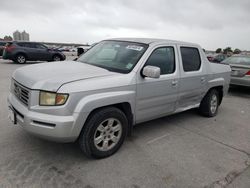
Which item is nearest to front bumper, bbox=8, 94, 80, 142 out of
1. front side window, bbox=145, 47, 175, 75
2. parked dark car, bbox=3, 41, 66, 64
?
front side window, bbox=145, 47, 175, 75

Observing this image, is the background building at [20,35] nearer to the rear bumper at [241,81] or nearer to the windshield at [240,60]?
the windshield at [240,60]

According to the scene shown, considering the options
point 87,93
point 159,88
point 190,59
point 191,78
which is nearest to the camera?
point 87,93

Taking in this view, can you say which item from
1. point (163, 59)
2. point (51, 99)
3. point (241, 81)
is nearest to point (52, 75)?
point (51, 99)

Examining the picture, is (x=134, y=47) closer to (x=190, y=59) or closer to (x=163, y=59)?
(x=163, y=59)

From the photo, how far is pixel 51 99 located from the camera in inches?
98.2

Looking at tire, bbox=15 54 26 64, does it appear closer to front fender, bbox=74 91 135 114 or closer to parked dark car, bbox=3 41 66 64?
parked dark car, bbox=3 41 66 64

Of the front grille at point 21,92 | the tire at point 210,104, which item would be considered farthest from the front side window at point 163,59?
the front grille at point 21,92

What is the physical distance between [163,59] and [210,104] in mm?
2045

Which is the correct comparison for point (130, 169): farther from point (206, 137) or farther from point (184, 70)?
point (184, 70)

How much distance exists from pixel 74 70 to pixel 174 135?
2.21 m

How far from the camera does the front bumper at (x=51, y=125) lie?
97.0 inches

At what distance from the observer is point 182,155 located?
127 inches

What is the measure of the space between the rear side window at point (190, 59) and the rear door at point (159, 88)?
A: 0.99ft

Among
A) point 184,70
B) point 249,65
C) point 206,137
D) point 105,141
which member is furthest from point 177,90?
point 249,65
